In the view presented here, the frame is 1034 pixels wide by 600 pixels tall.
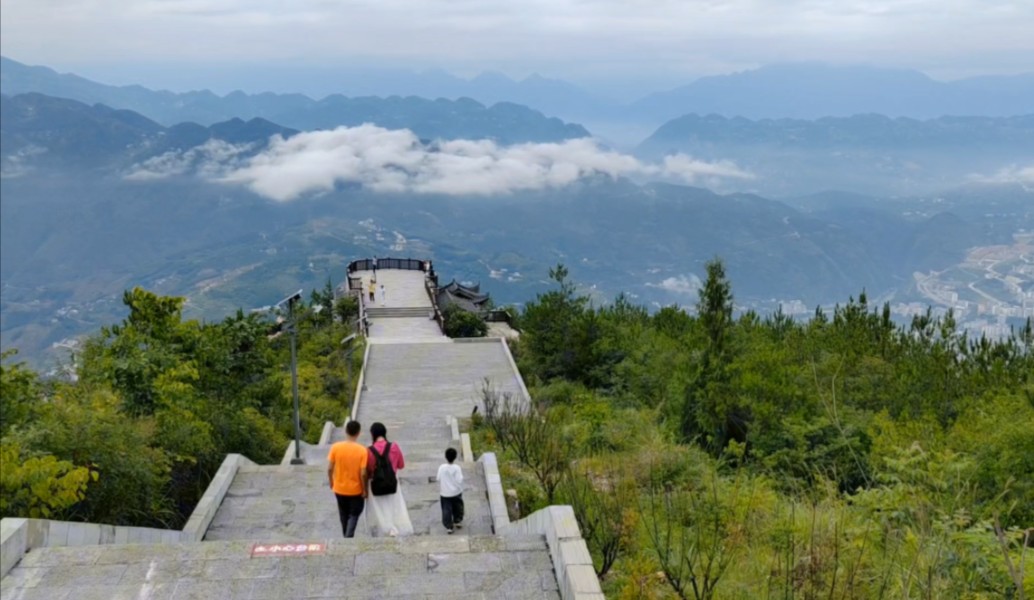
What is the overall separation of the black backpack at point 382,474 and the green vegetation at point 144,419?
8.65 feet

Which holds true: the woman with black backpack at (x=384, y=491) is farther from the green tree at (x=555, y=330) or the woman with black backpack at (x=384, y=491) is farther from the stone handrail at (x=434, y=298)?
the stone handrail at (x=434, y=298)

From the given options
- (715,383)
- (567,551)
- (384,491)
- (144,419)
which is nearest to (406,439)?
(715,383)

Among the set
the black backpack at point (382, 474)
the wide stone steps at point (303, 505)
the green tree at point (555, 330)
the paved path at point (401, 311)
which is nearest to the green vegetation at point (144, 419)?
the wide stone steps at point (303, 505)

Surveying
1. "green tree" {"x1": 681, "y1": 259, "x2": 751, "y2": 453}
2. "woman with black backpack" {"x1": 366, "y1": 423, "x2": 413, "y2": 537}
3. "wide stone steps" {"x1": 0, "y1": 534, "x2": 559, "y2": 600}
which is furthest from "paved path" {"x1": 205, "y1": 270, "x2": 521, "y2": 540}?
"green tree" {"x1": 681, "y1": 259, "x2": 751, "y2": 453}

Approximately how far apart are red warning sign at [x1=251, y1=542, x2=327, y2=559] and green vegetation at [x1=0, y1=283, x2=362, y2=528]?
181 cm

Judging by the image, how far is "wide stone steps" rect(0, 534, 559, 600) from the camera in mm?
7098

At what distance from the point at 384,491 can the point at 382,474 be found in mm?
203

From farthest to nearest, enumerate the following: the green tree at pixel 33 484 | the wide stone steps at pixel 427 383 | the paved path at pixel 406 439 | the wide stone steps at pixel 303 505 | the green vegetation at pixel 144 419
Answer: the wide stone steps at pixel 427 383 < the paved path at pixel 406 439 < the wide stone steps at pixel 303 505 < the green vegetation at pixel 144 419 < the green tree at pixel 33 484

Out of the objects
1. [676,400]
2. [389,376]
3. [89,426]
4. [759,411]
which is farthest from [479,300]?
[89,426]

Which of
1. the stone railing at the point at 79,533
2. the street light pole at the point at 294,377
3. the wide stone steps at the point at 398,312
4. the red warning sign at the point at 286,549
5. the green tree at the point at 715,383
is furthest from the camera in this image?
the wide stone steps at the point at 398,312

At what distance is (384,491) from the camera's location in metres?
9.30

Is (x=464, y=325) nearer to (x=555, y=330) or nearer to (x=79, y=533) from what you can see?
(x=555, y=330)

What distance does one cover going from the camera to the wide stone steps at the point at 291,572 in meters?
7.10

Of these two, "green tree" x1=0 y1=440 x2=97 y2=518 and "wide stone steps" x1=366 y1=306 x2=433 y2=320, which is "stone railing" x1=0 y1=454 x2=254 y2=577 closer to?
"green tree" x1=0 y1=440 x2=97 y2=518
